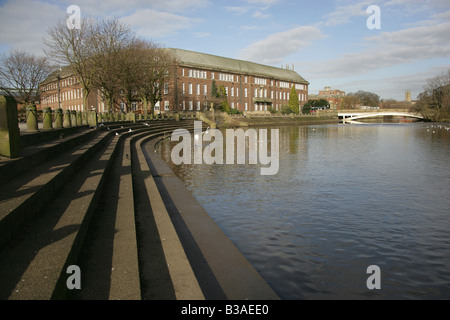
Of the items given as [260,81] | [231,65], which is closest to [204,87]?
[231,65]

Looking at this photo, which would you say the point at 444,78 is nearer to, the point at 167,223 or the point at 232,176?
the point at 232,176

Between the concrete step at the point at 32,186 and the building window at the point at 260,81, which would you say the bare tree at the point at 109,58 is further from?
the building window at the point at 260,81

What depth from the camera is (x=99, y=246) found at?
4.91 metres

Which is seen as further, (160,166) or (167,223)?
(160,166)

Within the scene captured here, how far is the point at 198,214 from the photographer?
26.3ft

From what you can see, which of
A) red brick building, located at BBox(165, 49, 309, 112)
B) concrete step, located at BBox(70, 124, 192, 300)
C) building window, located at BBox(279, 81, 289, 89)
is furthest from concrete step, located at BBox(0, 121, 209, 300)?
building window, located at BBox(279, 81, 289, 89)

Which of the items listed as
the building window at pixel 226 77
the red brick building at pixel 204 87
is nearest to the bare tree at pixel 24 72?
the red brick building at pixel 204 87

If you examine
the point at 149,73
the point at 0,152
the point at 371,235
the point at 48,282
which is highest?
the point at 149,73

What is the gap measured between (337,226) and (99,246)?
4.97m

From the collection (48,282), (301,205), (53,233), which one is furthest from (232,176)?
Result: (48,282)

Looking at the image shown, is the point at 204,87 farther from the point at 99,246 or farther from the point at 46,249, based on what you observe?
the point at 46,249

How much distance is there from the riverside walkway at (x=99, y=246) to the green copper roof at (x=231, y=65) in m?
63.9

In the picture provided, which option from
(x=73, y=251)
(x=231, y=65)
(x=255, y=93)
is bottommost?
(x=73, y=251)
